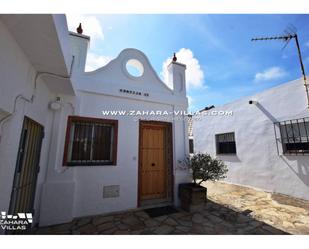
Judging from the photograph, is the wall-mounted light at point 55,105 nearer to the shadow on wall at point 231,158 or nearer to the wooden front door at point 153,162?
the wooden front door at point 153,162

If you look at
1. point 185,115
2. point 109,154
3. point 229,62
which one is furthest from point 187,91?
point 109,154

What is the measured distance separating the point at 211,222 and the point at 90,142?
145 inches

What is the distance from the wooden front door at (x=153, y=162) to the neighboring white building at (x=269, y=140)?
403cm

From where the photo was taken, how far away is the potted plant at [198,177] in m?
4.30

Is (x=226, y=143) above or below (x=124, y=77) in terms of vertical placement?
below

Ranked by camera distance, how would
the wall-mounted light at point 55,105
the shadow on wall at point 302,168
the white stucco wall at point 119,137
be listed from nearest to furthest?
1. the white stucco wall at point 119,137
2. the wall-mounted light at point 55,105
3. the shadow on wall at point 302,168

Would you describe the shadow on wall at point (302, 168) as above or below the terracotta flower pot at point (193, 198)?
above

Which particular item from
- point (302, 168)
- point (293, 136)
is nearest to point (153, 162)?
point (302, 168)

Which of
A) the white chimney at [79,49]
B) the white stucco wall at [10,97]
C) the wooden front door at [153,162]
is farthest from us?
the wooden front door at [153,162]

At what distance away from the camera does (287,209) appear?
14.1ft

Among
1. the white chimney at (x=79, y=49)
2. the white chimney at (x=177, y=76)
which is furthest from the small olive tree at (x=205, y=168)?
the white chimney at (x=79, y=49)

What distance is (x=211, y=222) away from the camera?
3.63 m

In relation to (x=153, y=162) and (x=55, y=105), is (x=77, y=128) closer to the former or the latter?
(x=55, y=105)
